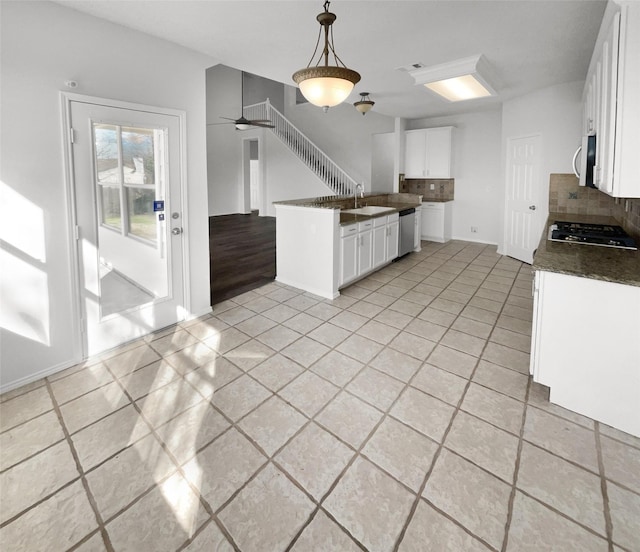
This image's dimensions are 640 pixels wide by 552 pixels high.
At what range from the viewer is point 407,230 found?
19.7ft

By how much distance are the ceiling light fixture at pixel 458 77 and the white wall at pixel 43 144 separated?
290cm

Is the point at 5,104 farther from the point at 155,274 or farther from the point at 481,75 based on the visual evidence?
the point at 481,75

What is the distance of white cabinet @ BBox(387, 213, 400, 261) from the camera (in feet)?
17.6

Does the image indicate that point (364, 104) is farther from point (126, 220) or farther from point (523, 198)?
point (126, 220)

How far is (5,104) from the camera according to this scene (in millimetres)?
2266

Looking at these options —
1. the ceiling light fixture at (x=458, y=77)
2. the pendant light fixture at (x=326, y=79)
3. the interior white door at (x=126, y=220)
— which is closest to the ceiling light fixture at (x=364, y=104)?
the ceiling light fixture at (x=458, y=77)

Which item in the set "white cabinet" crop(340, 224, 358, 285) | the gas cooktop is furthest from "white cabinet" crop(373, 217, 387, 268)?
the gas cooktop

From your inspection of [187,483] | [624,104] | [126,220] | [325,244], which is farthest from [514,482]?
[126,220]

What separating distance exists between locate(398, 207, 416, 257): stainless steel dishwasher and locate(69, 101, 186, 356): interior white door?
11.7ft

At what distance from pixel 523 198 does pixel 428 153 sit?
2367 mm

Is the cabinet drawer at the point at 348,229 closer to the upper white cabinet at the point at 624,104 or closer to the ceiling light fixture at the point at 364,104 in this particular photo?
the ceiling light fixture at the point at 364,104

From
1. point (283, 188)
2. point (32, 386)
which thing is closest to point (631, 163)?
point (32, 386)

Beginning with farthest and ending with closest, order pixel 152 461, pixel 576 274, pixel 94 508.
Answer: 1. pixel 576 274
2. pixel 152 461
3. pixel 94 508

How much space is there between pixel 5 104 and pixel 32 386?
1.86 meters
